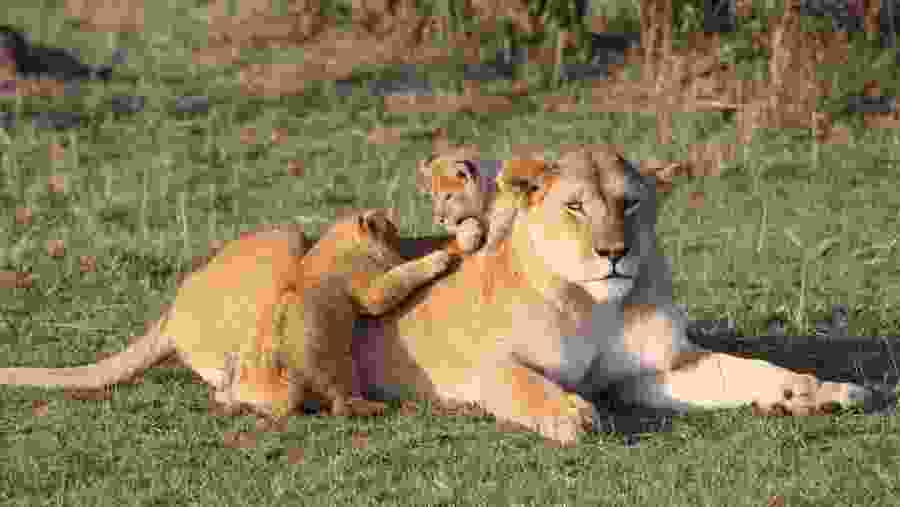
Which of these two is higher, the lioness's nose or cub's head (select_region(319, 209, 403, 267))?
the lioness's nose

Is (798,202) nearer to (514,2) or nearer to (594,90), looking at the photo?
(594,90)

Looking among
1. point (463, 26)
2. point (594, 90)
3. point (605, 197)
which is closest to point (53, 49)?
point (463, 26)

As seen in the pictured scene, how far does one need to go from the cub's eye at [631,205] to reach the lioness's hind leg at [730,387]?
615 millimetres

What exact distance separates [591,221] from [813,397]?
0.92m

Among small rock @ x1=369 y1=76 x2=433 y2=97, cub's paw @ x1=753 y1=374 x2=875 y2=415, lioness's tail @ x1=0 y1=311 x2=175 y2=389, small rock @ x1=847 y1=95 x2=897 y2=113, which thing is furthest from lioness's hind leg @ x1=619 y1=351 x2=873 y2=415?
small rock @ x1=369 y1=76 x2=433 y2=97

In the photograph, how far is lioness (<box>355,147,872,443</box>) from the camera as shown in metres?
6.03

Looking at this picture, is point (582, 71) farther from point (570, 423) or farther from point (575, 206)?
point (570, 423)

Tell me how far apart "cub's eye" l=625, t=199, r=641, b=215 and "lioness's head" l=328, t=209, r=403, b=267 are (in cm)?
109

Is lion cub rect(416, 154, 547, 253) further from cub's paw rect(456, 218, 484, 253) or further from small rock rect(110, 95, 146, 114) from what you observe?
small rock rect(110, 95, 146, 114)

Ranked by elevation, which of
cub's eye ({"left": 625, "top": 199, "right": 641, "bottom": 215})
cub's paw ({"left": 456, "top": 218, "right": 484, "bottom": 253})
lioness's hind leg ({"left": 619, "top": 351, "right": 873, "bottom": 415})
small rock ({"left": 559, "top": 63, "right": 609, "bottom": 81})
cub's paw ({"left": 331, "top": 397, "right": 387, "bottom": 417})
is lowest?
small rock ({"left": 559, "top": 63, "right": 609, "bottom": 81})

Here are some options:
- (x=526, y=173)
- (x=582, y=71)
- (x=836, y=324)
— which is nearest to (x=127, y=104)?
(x=582, y=71)

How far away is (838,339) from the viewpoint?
771cm

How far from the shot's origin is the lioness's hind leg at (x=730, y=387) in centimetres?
618

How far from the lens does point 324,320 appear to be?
6410 millimetres
